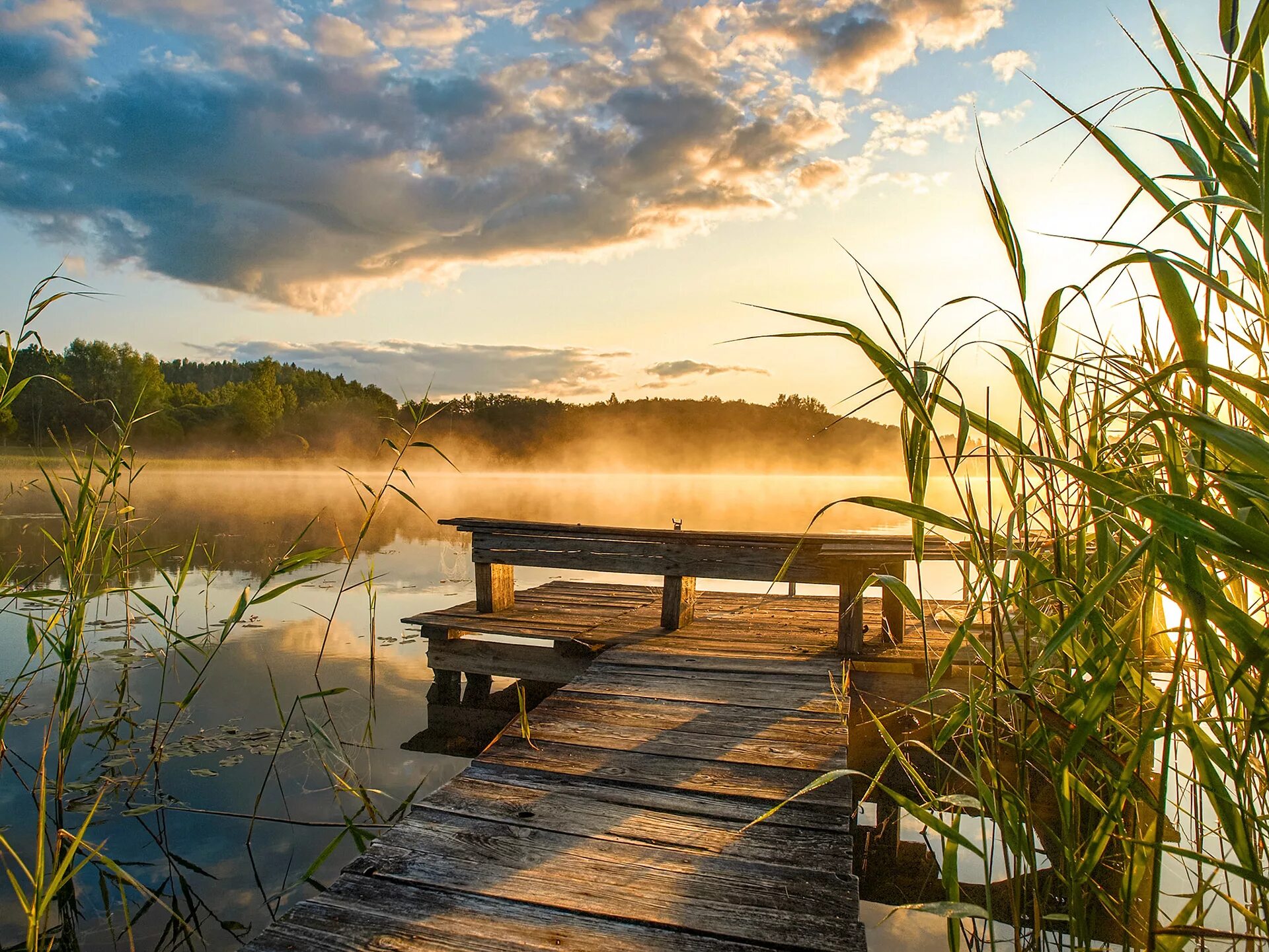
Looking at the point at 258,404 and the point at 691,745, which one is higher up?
the point at 258,404

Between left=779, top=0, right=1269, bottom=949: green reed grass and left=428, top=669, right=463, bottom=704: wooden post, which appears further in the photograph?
left=428, top=669, right=463, bottom=704: wooden post

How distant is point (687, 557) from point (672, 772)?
8.43 feet

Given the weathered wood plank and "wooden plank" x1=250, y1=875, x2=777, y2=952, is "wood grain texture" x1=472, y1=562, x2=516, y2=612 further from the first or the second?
"wooden plank" x1=250, y1=875, x2=777, y2=952

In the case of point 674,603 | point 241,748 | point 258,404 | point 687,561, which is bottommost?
point 241,748

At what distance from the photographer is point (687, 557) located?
551 cm

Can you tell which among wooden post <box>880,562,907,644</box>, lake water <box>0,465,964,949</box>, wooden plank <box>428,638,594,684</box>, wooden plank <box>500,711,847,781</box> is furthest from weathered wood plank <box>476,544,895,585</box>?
wooden plank <box>500,711,847,781</box>

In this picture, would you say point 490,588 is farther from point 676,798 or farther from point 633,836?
point 633,836

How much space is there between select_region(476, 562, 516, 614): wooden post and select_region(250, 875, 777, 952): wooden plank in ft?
13.9

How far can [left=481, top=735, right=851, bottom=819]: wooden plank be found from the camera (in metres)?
2.80

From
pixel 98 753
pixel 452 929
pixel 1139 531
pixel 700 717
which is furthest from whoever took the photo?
pixel 98 753

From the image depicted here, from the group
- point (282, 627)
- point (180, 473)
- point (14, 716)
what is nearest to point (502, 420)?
point (180, 473)

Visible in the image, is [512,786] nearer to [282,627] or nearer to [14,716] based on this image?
[14,716]

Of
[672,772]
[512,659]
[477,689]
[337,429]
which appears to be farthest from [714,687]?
[337,429]

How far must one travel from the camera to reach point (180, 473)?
5134 cm
